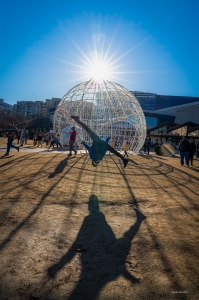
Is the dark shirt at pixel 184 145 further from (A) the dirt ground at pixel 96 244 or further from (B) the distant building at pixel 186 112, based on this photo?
Result: (B) the distant building at pixel 186 112

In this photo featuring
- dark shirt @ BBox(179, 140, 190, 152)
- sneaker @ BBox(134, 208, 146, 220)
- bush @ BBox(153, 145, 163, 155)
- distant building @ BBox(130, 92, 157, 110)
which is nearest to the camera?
sneaker @ BBox(134, 208, 146, 220)

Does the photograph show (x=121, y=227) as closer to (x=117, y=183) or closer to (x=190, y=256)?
(x=190, y=256)

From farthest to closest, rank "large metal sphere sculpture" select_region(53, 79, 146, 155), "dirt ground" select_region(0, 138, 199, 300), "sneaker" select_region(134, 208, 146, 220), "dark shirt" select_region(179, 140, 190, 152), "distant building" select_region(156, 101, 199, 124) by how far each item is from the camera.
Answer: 1. "distant building" select_region(156, 101, 199, 124)
2. "large metal sphere sculpture" select_region(53, 79, 146, 155)
3. "dark shirt" select_region(179, 140, 190, 152)
4. "sneaker" select_region(134, 208, 146, 220)
5. "dirt ground" select_region(0, 138, 199, 300)

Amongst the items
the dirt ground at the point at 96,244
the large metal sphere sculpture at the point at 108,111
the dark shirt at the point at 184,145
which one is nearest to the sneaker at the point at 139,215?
the dirt ground at the point at 96,244

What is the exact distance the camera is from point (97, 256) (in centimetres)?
262

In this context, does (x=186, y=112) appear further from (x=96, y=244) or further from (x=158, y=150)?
(x=96, y=244)

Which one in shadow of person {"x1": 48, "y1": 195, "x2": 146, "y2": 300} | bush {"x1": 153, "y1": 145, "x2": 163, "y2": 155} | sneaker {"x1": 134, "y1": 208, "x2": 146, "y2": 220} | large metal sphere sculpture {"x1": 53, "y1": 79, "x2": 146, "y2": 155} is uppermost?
large metal sphere sculpture {"x1": 53, "y1": 79, "x2": 146, "y2": 155}

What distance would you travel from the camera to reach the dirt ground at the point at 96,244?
2047mm

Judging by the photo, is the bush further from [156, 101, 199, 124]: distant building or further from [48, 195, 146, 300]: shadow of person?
[156, 101, 199, 124]: distant building

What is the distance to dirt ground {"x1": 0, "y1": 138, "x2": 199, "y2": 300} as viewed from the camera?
2047mm

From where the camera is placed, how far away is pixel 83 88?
695 inches

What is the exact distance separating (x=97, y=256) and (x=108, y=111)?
1625 cm

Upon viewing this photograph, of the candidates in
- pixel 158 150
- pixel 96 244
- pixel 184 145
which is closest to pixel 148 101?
pixel 158 150

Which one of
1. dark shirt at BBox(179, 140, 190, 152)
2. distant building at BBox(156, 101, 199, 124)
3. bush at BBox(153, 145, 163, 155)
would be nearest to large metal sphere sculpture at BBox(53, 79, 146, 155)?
bush at BBox(153, 145, 163, 155)
